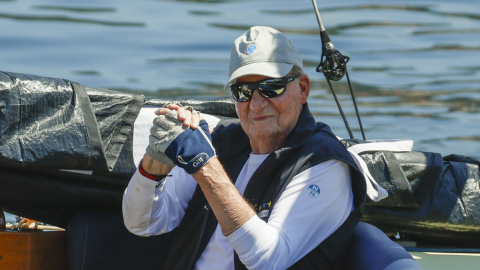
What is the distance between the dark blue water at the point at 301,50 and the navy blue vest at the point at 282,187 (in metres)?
4.45

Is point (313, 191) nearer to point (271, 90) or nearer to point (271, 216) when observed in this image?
point (271, 216)

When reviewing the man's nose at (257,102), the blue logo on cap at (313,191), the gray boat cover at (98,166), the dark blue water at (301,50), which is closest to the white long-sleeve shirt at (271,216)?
the blue logo on cap at (313,191)

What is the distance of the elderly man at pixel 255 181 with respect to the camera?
2.35 meters

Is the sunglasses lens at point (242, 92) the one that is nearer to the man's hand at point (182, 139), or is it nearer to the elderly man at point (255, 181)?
the elderly man at point (255, 181)

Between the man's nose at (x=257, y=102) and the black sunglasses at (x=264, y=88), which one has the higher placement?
the black sunglasses at (x=264, y=88)

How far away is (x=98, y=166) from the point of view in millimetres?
2914

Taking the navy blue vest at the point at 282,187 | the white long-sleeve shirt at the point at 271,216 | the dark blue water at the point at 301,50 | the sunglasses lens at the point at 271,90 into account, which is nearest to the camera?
the white long-sleeve shirt at the point at 271,216

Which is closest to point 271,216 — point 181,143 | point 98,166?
point 181,143

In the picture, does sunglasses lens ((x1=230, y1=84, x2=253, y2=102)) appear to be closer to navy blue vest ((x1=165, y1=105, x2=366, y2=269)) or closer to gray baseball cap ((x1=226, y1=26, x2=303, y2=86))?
gray baseball cap ((x1=226, y1=26, x2=303, y2=86))

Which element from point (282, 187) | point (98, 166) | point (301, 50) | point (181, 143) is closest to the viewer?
point (181, 143)

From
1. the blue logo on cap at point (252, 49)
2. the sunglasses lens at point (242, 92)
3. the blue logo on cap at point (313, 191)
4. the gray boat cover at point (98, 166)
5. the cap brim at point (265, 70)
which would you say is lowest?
the gray boat cover at point (98, 166)

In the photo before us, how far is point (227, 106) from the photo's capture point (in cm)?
326

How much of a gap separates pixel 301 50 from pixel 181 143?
770 centimetres

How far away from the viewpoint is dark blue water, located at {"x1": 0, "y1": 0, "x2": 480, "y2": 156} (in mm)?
8133
